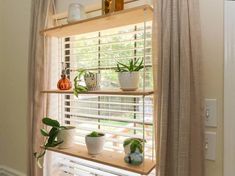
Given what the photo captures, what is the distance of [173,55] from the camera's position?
1069mm

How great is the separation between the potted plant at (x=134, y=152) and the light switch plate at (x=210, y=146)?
32 centimetres

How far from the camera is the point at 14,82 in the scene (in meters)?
2.12

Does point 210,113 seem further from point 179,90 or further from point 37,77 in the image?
point 37,77

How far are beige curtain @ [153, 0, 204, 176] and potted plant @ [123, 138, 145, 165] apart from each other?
0.41ft

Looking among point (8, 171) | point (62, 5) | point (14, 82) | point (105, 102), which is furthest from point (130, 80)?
point (8, 171)

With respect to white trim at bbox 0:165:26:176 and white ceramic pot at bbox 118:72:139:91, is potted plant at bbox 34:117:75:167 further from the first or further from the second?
white trim at bbox 0:165:26:176

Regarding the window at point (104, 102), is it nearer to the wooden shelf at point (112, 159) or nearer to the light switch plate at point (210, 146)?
the wooden shelf at point (112, 159)

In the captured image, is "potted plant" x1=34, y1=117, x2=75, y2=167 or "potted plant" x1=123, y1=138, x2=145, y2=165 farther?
"potted plant" x1=34, y1=117, x2=75, y2=167

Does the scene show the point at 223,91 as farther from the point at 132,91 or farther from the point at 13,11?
the point at 13,11

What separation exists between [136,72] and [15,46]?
1.40 m

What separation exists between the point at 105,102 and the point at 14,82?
999 millimetres

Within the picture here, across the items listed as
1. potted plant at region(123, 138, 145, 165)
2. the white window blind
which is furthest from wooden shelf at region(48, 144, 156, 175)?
the white window blind

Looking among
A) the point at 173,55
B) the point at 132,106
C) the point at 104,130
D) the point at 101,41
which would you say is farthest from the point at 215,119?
the point at 101,41

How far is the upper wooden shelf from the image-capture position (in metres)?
1.16
